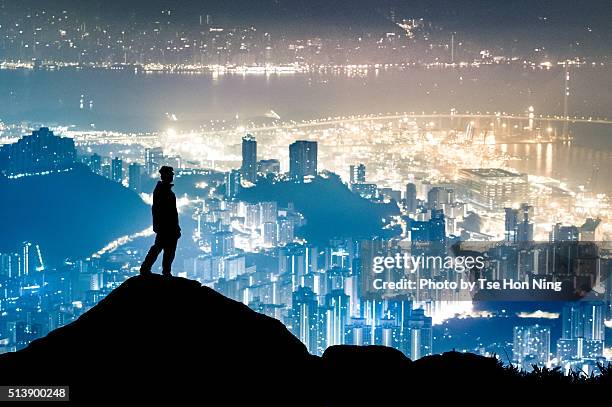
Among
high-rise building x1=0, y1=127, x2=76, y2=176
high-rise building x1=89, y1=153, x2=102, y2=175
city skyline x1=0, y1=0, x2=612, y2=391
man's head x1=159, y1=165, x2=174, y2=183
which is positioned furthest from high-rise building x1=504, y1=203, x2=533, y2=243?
man's head x1=159, y1=165, x2=174, y2=183

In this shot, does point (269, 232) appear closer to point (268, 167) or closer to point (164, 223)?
point (268, 167)

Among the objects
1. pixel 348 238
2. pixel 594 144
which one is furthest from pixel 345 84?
pixel 348 238

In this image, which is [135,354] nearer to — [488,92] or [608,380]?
[608,380]

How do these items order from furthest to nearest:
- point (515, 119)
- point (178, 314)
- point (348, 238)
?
point (515, 119) → point (348, 238) → point (178, 314)

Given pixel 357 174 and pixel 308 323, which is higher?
pixel 357 174

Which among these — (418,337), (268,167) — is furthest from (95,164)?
(418,337)

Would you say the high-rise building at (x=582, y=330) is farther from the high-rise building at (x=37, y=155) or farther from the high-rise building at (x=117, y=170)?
the high-rise building at (x=37, y=155)
